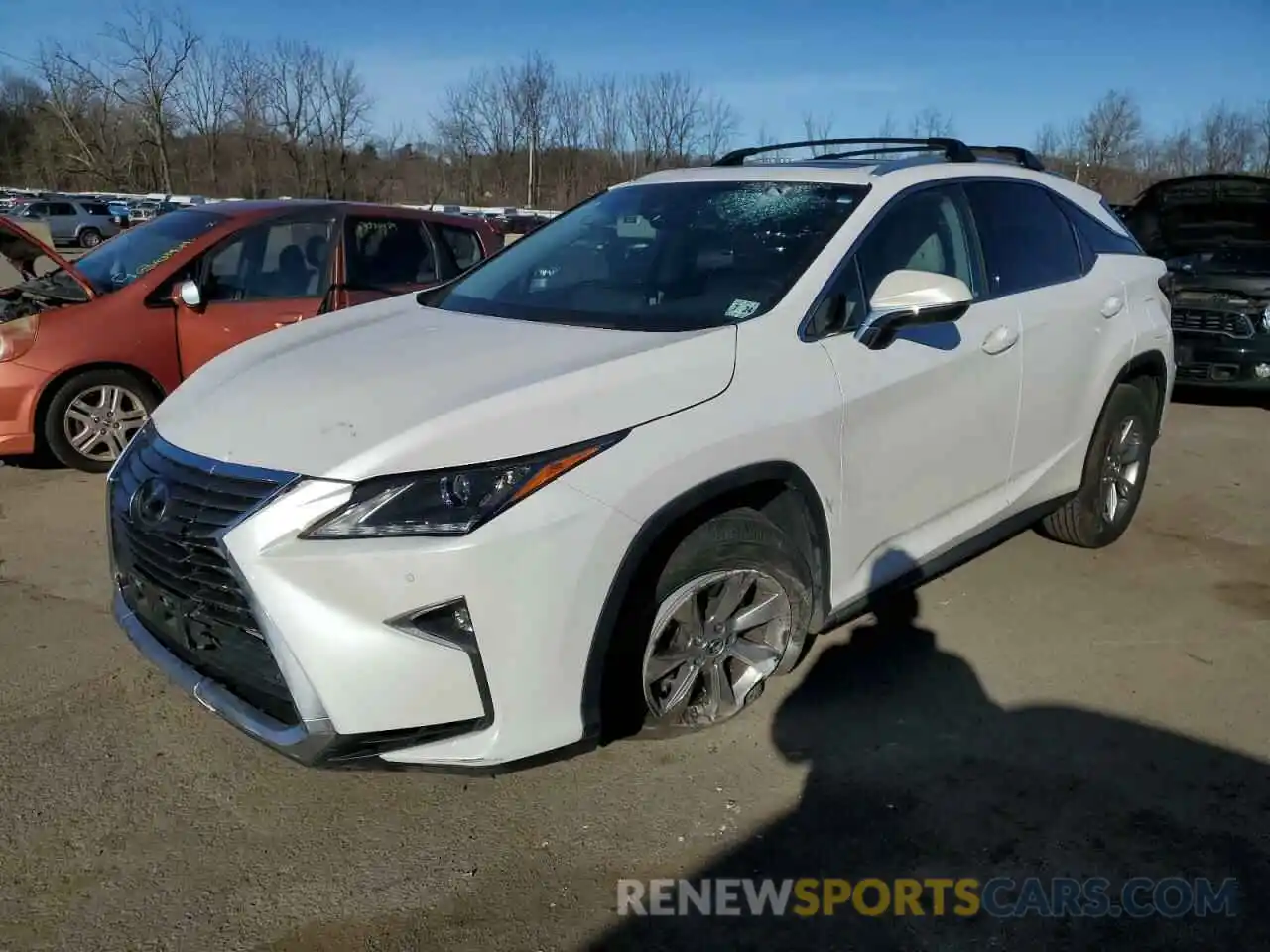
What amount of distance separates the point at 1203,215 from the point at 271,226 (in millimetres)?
8151

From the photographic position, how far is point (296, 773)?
120 inches

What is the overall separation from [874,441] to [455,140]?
161ft

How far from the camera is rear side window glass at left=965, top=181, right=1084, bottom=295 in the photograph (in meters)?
3.93

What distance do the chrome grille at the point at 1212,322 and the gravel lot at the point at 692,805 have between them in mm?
4650

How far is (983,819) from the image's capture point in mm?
2855

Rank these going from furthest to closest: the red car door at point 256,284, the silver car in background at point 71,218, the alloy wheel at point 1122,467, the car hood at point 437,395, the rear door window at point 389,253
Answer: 1. the silver car in background at point 71,218
2. the rear door window at point 389,253
3. the red car door at point 256,284
4. the alloy wheel at point 1122,467
5. the car hood at point 437,395

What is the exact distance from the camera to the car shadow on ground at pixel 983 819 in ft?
7.99

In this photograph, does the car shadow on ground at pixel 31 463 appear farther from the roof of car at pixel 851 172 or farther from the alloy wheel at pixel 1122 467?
the alloy wheel at pixel 1122 467

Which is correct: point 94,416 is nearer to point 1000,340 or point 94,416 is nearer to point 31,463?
point 31,463

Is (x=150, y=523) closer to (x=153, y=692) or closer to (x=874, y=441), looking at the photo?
(x=153, y=692)

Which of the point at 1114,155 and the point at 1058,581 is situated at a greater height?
the point at 1114,155

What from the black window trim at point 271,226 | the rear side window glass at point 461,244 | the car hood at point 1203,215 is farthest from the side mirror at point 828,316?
the car hood at point 1203,215

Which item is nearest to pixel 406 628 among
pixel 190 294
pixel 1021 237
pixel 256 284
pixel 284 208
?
pixel 1021 237

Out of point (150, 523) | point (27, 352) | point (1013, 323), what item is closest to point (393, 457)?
point (150, 523)
